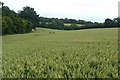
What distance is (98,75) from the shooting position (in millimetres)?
8914

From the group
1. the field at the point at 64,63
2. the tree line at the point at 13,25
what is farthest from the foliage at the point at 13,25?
the field at the point at 64,63

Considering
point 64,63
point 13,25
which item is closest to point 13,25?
point 13,25

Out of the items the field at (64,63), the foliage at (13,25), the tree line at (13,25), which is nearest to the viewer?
the field at (64,63)

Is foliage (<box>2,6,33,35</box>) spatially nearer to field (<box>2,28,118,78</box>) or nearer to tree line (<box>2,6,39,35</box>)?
tree line (<box>2,6,39,35</box>)

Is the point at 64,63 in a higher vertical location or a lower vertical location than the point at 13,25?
lower

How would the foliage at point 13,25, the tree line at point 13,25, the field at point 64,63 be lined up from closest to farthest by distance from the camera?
the field at point 64,63 → the foliage at point 13,25 → the tree line at point 13,25

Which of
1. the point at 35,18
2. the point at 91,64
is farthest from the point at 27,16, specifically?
the point at 91,64

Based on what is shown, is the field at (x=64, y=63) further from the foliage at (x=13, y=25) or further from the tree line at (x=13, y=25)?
the tree line at (x=13, y=25)

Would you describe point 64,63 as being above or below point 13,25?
below

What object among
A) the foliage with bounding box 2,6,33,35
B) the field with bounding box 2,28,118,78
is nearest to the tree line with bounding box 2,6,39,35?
the foliage with bounding box 2,6,33,35

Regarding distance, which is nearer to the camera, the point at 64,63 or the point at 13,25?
the point at 64,63

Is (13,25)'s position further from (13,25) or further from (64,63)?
(64,63)

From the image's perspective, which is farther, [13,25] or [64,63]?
[13,25]

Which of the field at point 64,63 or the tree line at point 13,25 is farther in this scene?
the tree line at point 13,25
